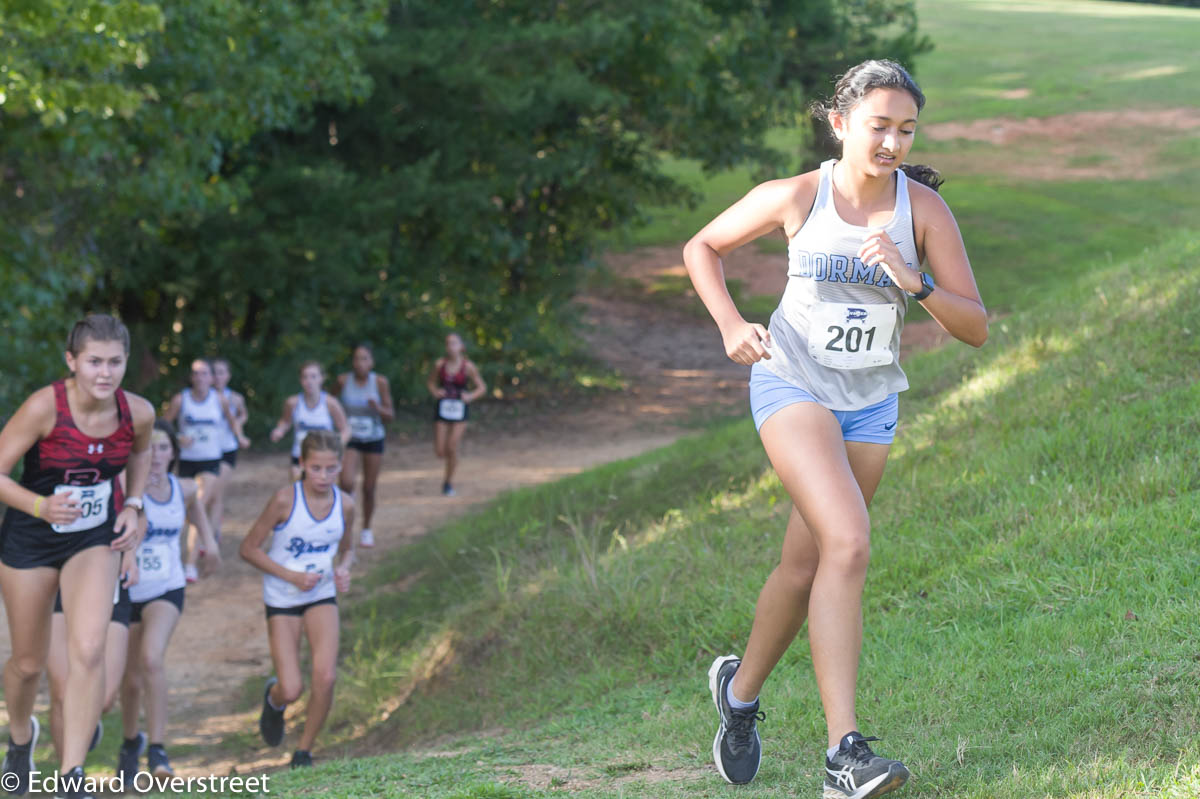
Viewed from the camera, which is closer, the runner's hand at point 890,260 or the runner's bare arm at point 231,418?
the runner's hand at point 890,260

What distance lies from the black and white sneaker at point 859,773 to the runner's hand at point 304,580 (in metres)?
3.94

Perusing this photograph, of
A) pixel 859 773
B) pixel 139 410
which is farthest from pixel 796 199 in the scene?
pixel 139 410

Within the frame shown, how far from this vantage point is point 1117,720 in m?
3.96

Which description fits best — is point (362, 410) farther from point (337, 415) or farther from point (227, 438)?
point (227, 438)

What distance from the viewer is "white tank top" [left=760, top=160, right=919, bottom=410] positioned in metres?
3.70

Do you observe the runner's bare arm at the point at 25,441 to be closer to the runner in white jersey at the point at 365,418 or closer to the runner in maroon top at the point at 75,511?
the runner in maroon top at the point at 75,511

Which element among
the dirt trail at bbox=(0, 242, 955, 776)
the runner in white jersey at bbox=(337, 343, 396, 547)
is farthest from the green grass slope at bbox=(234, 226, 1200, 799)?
the runner in white jersey at bbox=(337, 343, 396, 547)

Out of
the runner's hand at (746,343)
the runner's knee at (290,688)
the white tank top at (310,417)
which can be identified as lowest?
the runner's knee at (290,688)

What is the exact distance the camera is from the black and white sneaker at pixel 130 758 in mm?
6613

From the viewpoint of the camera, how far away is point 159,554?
686 centimetres

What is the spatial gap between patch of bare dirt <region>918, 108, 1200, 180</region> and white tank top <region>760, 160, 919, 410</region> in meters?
31.4

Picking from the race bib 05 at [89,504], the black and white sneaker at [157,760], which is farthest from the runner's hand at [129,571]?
the black and white sneaker at [157,760]

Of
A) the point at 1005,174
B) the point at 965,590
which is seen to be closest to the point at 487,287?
the point at 965,590

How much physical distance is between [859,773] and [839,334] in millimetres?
1261
